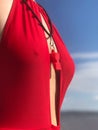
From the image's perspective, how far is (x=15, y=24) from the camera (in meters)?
0.50

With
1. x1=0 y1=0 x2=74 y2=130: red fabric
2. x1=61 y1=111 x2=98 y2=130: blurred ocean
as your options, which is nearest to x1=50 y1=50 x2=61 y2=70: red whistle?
x1=0 y1=0 x2=74 y2=130: red fabric

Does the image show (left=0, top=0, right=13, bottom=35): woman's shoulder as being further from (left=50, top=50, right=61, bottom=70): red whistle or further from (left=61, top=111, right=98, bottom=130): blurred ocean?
(left=61, top=111, right=98, bottom=130): blurred ocean

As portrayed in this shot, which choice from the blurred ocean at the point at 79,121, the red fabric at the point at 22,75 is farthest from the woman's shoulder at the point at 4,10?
the blurred ocean at the point at 79,121

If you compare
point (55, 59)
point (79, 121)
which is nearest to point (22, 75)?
point (55, 59)

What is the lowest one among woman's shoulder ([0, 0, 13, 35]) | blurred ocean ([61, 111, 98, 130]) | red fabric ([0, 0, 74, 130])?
blurred ocean ([61, 111, 98, 130])

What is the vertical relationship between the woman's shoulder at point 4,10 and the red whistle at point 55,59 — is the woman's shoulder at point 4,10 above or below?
above

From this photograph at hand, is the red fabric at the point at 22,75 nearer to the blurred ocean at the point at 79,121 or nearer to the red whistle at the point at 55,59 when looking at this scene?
the red whistle at the point at 55,59

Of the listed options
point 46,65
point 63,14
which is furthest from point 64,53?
point 63,14

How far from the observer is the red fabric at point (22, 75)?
19.4 inches

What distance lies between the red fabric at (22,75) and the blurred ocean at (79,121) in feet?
1.53

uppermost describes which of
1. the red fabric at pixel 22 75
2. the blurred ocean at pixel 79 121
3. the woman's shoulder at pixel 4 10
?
the woman's shoulder at pixel 4 10

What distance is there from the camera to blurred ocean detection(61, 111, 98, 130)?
39.9 inches

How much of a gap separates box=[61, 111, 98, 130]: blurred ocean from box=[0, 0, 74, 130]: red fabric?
47 centimetres

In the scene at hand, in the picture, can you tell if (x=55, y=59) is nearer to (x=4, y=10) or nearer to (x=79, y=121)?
(x=4, y=10)
